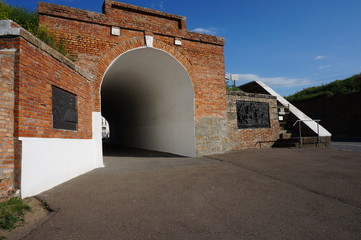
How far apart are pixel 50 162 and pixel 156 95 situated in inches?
290

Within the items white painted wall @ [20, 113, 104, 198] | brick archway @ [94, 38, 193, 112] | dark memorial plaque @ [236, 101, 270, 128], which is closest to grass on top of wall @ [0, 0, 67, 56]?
brick archway @ [94, 38, 193, 112]

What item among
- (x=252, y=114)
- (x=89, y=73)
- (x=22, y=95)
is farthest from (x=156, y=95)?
(x=22, y=95)

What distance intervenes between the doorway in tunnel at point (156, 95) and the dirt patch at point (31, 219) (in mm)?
5502

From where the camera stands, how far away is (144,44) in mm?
8250

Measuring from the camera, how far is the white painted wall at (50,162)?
12.4ft

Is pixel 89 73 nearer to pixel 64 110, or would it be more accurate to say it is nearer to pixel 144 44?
pixel 64 110

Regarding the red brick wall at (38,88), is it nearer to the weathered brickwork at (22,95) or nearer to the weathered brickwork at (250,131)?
the weathered brickwork at (22,95)

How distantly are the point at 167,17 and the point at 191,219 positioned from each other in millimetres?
8346

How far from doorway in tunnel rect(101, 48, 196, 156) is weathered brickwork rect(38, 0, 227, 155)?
348mm

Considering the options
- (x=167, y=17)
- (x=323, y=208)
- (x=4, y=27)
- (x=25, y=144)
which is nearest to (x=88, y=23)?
(x=167, y=17)

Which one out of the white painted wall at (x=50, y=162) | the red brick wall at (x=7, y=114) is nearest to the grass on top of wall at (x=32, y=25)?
the red brick wall at (x=7, y=114)

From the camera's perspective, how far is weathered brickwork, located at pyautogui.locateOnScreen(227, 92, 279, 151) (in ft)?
32.9

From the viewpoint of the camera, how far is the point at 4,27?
3719 millimetres

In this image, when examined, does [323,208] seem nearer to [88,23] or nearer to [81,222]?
[81,222]
